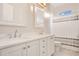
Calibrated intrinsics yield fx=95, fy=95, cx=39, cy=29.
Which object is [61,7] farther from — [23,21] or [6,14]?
[6,14]

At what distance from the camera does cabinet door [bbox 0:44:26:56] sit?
3.53ft

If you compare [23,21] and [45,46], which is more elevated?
[23,21]

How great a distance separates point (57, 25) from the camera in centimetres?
258

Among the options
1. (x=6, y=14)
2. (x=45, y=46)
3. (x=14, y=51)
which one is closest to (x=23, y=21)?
(x=6, y=14)

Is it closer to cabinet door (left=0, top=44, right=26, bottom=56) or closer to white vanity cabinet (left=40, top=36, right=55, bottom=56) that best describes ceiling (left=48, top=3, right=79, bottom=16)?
white vanity cabinet (left=40, top=36, right=55, bottom=56)

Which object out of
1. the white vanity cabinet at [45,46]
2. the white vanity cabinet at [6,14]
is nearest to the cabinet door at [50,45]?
the white vanity cabinet at [45,46]

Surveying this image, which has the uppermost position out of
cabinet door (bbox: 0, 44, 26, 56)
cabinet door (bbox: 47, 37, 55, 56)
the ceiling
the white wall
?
the ceiling

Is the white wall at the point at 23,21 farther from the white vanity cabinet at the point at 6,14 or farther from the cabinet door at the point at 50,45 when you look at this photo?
the cabinet door at the point at 50,45

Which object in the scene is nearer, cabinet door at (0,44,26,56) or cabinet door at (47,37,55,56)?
cabinet door at (0,44,26,56)

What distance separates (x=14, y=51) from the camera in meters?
1.21

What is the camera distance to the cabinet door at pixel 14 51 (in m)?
1.08

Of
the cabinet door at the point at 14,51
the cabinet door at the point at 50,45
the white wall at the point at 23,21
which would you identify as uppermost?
the white wall at the point at 23,21

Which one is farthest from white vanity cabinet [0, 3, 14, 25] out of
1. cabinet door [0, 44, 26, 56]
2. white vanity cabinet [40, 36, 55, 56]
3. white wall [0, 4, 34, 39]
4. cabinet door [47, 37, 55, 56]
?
cabinet door [47, 37, 55, 56]

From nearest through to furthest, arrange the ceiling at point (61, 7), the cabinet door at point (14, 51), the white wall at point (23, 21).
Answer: the cabinet door at point (14, 51) < the white wall at point (23, 21) < the ceiling at point (61, 7)
